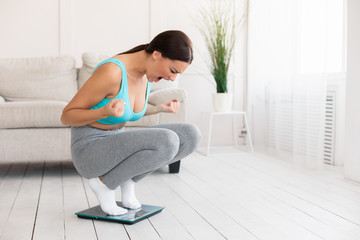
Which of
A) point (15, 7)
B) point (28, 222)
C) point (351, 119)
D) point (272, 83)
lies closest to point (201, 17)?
point (272, 83)

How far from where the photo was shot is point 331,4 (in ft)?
9.89

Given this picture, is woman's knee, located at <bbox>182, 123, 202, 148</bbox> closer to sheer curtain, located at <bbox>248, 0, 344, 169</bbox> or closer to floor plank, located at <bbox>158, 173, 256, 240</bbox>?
floor plank, located at <bbox>158, 173, 256, 240</bbox>

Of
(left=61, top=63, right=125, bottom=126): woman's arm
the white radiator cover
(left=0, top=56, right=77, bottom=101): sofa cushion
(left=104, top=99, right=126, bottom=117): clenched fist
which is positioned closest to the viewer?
(left=104, top=99, right=126, bottom=117): clenched fist

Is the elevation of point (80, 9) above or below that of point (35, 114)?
above

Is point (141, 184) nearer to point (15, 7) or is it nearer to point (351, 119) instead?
point (351, 119)

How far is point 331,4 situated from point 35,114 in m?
2.23

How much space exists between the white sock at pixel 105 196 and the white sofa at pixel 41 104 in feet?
3.51

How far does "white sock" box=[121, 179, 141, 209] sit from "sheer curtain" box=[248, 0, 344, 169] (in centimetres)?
166

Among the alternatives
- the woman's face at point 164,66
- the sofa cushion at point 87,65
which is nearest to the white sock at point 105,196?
the woman's face at point 164,66

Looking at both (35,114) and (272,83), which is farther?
(272,83)

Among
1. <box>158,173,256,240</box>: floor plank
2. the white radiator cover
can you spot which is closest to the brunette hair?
<box>158,173,256,240</box>: floor plank

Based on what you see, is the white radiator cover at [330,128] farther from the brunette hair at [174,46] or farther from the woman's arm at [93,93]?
the woman's arm at [93,93]

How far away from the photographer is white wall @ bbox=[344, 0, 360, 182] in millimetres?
2660

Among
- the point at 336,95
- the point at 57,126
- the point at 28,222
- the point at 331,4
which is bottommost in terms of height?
the point at 28,222
